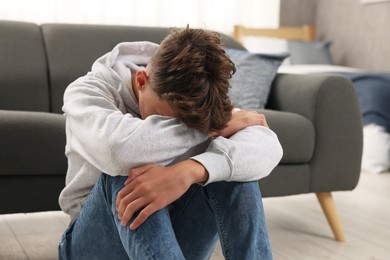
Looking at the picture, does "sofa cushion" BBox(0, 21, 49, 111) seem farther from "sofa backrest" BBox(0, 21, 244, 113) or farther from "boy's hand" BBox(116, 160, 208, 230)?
"boy's hand" BBox(116, 160, 208, 230)

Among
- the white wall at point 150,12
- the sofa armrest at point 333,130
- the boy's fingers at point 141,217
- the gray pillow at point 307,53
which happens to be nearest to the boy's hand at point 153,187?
the boy's fingers at point 141,217

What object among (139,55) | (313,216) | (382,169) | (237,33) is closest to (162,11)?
(237,33)

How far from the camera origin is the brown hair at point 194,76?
→ 3.29 ft

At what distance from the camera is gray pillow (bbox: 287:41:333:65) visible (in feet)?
14.5

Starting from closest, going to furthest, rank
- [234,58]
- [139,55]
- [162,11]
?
[139,55] → [234,58] → [162,11]

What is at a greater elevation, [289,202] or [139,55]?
[139,55]

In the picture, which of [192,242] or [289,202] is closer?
[192,242]

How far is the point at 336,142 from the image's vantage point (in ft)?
6.72

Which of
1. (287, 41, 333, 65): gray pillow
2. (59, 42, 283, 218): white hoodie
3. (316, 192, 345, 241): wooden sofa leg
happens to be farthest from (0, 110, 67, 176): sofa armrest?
(287, 41, 333, 65): gray pillow

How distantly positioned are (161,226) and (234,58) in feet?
4.71

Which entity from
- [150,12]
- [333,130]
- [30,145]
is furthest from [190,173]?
[150,12]

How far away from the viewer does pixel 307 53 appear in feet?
14.6

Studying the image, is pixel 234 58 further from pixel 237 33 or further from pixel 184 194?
pixel 237 33

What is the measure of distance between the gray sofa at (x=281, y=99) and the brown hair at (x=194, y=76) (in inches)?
27.4
